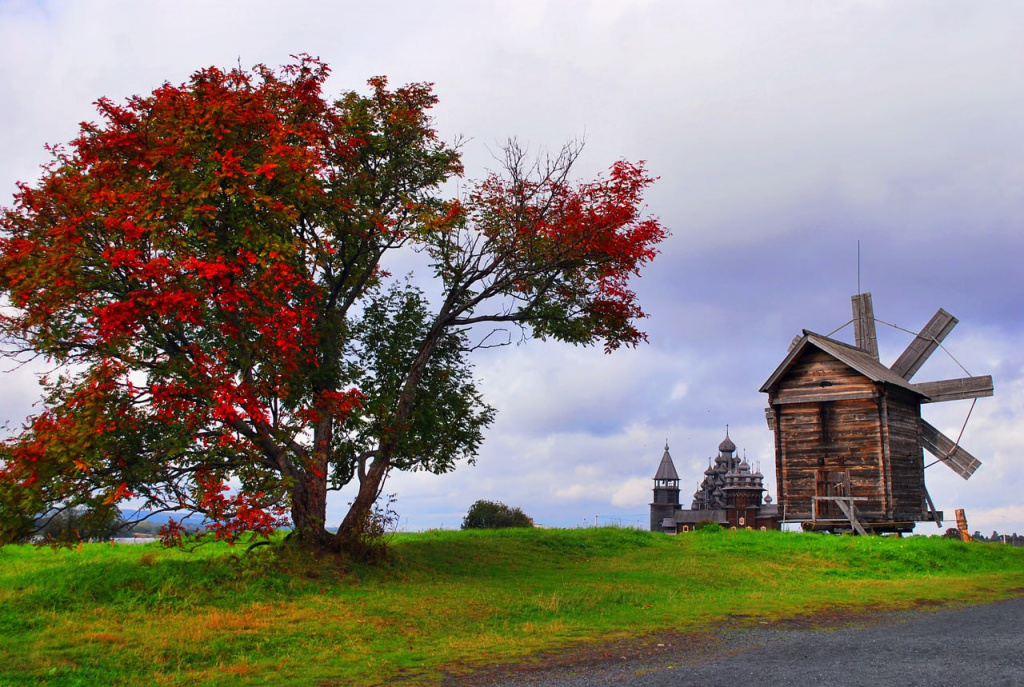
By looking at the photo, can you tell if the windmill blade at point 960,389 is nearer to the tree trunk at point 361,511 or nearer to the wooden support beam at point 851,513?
the wooden support beam at point 851,513

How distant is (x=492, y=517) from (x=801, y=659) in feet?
82.1

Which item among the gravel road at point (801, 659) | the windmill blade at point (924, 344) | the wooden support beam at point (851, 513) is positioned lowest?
the gravel road at point (801, 659)

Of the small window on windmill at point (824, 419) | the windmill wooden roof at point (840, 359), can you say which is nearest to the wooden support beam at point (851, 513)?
the small window on windmill at point (824, 419)

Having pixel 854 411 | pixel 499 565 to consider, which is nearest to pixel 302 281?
pixel 499 565

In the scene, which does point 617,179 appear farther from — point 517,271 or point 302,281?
point 302,281

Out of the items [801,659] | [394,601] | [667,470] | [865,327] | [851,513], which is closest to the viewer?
[801,659]

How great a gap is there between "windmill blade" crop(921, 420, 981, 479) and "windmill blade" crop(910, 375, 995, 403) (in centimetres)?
124

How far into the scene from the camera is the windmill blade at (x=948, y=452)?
35.5m

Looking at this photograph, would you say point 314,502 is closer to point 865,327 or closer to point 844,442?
point 844,442

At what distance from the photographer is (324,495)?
64.9ft

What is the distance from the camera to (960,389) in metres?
36.3

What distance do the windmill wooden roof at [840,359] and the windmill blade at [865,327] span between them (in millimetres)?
3075

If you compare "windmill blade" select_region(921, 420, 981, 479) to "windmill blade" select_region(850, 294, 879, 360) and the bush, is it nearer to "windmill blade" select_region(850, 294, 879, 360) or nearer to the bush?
"windmill blade" select_region(850, 294, 879, 360)

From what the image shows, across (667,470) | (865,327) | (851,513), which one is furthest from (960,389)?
(667,470)
